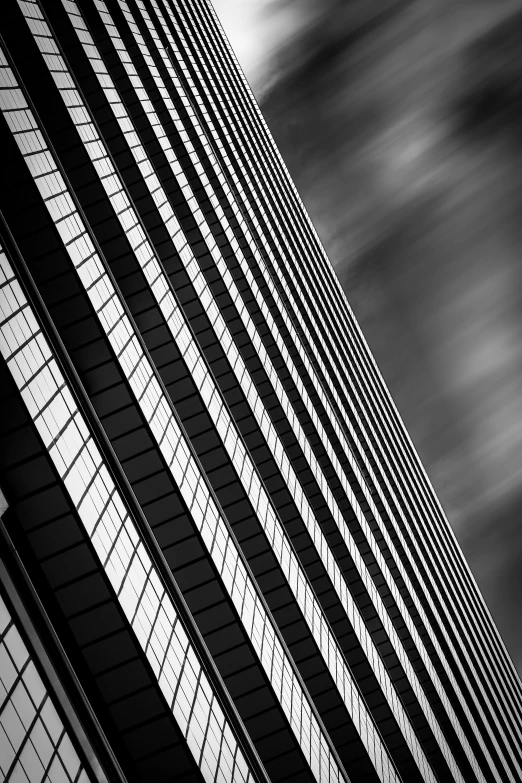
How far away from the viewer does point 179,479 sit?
40.6 m

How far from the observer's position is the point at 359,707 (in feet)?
173

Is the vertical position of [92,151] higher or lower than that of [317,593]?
higher

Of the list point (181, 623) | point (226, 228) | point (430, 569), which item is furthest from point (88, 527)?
point (430, 569)

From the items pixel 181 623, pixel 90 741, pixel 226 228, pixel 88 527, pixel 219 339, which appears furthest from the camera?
pixel 226 228

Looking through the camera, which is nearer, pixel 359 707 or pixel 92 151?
pixel 92 151

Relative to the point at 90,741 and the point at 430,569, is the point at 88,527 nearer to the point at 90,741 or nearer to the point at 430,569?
the point at 90,741

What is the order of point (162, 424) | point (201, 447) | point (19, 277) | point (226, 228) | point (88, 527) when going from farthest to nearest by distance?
point (226, 228) → point (201, 447) → point (162, 424) → point (19, 277) → point (88, 527)

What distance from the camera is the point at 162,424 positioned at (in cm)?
4147

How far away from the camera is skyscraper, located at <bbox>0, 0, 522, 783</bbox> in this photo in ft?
92.1

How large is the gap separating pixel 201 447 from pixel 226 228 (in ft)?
89.4

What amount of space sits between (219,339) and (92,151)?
15798mm

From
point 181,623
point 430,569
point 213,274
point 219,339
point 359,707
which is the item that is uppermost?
point 213,274

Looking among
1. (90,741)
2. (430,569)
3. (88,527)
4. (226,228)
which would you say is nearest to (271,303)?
(226,228)

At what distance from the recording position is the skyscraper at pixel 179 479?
2808 cm
